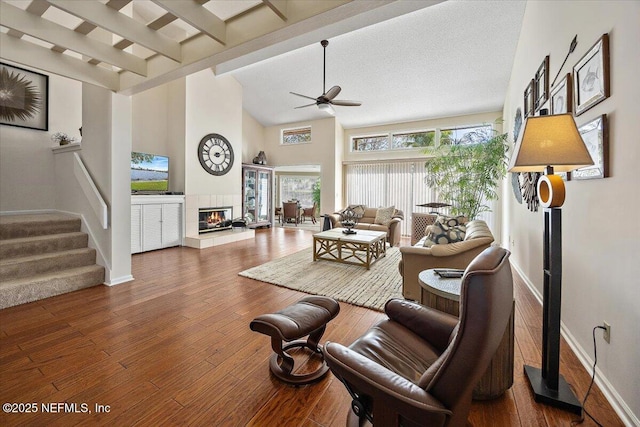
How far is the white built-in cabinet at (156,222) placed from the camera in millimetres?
5051

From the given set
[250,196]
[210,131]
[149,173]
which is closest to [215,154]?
[210,131]

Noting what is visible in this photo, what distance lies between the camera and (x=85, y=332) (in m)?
2.29

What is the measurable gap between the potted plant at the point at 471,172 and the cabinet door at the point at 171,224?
5.57m

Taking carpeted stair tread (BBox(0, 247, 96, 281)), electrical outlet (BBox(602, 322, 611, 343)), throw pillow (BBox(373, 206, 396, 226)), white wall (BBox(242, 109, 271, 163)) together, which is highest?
white wall (BBox(242, 109, 271, 163))

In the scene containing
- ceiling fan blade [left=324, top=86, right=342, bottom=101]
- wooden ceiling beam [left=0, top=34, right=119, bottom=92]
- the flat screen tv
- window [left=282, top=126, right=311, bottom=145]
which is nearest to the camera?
wooden ceiling beam [left=0, top=34, right=119, bottom=92]

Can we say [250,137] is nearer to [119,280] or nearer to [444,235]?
[119,280]

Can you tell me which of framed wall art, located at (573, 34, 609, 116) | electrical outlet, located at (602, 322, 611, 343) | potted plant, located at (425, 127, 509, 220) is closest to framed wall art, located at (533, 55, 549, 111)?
framed wall art, located at (573, 34, 609, 116)

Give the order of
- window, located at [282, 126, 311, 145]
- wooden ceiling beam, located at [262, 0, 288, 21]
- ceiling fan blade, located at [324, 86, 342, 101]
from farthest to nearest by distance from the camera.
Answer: window, located at [282, 126, 311, 145], ceiling fan blade, located at [324, 86, 342, 101], wooden ceiling beam, located at [262, 0, 288, 21]

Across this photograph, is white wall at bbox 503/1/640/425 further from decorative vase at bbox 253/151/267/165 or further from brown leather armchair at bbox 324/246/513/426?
decorative vase at bbox 253/151/267/165

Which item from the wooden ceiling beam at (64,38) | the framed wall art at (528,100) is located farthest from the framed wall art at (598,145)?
the wooden ceiling beam at (64,38)

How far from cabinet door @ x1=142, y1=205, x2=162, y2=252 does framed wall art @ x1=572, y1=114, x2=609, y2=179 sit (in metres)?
6.04

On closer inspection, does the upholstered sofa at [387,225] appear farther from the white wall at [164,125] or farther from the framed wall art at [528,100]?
the white wall at [164,125]

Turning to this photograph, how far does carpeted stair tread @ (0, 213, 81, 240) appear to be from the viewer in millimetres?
3316

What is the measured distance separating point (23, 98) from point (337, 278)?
5.28m
